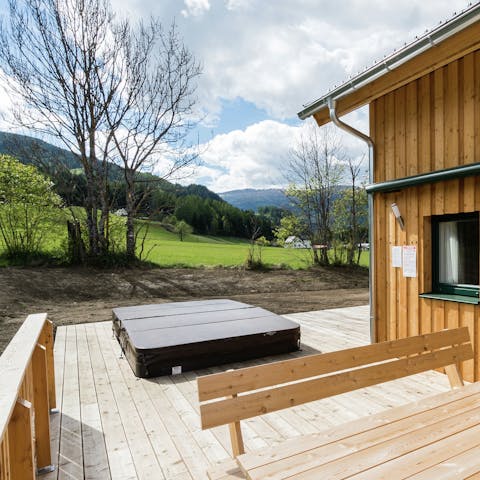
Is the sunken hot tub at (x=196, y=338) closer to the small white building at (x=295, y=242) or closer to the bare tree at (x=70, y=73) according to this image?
the bare tree at (x=70, y=73)

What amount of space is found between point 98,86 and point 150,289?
7345 millimetres

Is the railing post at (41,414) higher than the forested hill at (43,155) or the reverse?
the reverse

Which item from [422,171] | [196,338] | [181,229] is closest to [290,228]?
[422,171]

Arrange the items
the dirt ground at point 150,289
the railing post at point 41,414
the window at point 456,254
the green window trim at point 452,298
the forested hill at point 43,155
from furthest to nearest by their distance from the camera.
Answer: the forested hill at point 43,155, the dirt ground at point 150,289, the window at point 456,254, the green window trim at point 452,298, the railing post at point 41,414

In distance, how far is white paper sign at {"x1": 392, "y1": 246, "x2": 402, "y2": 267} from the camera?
434 centimetres

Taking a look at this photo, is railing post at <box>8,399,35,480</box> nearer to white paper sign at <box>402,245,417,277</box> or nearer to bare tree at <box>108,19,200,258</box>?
white paper sign at <box>402,245,417,277</box>

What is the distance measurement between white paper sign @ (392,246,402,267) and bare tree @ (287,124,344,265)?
35.7 ft

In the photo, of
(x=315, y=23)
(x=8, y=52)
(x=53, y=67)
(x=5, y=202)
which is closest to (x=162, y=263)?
(x=5, y=202)

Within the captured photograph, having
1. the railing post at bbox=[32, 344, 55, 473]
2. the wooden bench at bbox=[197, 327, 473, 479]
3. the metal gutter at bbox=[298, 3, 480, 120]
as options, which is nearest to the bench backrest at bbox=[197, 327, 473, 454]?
the wooden bench at bbox=[197, 327, 473, 479]

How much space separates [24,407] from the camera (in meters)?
1.65

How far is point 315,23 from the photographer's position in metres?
6.02

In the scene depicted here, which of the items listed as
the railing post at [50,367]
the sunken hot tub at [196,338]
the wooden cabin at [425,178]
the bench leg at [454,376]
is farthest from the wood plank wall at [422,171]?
the railing post at [50,367]

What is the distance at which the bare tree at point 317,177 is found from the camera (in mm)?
15273

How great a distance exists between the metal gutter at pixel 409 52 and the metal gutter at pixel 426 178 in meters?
1.17
